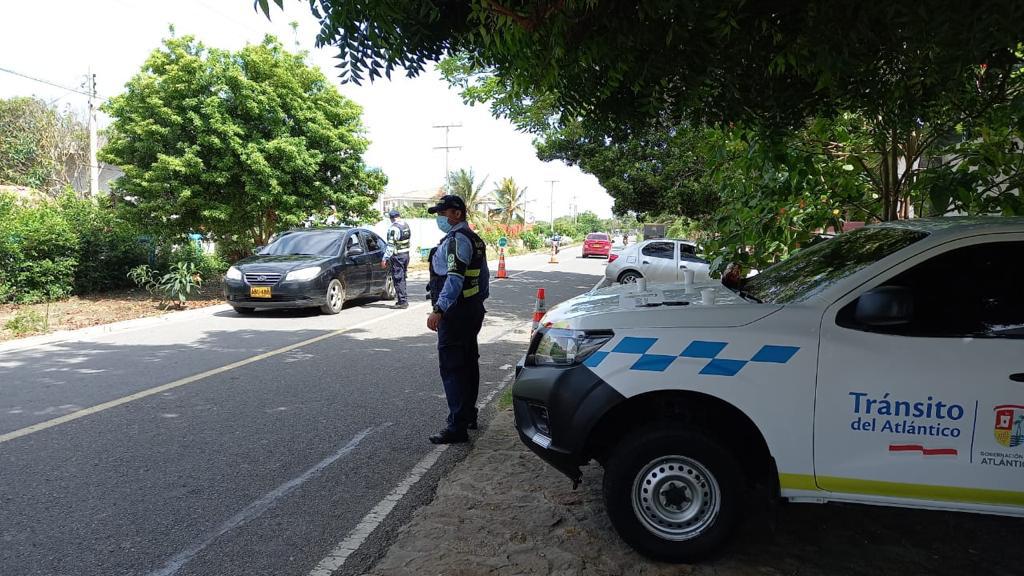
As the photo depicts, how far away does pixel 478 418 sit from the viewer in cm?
557

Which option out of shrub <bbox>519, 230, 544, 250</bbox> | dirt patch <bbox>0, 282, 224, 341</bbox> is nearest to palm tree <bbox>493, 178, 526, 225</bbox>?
shrub <bbox>519, 230, 544, 250</bbox>

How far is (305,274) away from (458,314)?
7.00m

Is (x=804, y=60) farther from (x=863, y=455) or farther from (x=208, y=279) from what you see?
(x=208, y=279)

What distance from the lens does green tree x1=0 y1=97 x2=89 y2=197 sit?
100.0 feet

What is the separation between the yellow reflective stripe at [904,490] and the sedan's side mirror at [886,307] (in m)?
0.72

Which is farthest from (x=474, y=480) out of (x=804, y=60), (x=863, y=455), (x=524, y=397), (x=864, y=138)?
(x=864, y=138)

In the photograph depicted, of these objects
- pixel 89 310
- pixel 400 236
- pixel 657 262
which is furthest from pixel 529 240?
pixel 89 310

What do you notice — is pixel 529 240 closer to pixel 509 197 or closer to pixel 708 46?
pixel 509 197

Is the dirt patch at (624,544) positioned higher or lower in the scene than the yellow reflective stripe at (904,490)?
lower

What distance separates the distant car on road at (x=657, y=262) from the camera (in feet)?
50.8

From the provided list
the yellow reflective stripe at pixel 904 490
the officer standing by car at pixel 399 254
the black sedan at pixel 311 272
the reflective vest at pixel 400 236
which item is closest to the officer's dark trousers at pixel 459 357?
the yellow reflective stripe at pixel 904 490

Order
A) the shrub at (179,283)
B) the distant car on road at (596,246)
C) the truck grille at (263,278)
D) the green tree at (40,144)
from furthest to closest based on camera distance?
1. the distant car on road at (596,246)
2. the green tree at (40,144)
3. the shrub at (179,283)
4. the truck grille at (263,278)

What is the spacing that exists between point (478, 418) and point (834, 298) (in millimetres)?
3317

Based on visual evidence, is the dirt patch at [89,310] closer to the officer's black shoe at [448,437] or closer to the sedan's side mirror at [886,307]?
the officer's black shoe at [448,437]
